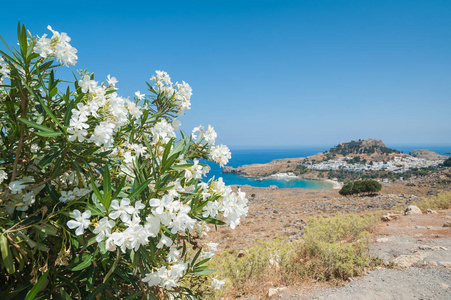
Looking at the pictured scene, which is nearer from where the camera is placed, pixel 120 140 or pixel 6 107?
pixel 6 107

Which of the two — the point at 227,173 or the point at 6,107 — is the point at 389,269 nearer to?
the point at 6,107

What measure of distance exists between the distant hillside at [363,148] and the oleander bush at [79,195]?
105872 mm

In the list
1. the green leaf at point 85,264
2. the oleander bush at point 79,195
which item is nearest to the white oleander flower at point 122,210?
the oleander bush at point 79,195

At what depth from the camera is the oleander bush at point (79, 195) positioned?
49.4 inches

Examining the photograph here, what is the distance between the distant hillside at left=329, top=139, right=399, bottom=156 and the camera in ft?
303

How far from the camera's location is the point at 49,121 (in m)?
1.53

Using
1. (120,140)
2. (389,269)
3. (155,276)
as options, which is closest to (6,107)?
(120,140)

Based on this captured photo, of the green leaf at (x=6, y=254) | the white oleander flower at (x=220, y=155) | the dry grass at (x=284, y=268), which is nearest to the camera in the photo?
the green leaf at (x=6, y=254)

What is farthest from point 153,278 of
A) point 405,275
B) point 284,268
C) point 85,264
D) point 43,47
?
point 405,275

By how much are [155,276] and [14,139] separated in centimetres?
123

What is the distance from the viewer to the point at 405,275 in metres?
3.98

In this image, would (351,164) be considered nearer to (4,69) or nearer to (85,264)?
(85,264)

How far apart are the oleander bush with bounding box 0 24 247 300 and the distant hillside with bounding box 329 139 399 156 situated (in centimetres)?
10587

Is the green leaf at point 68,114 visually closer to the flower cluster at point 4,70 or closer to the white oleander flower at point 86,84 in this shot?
the white oleander flower at point 86,84
